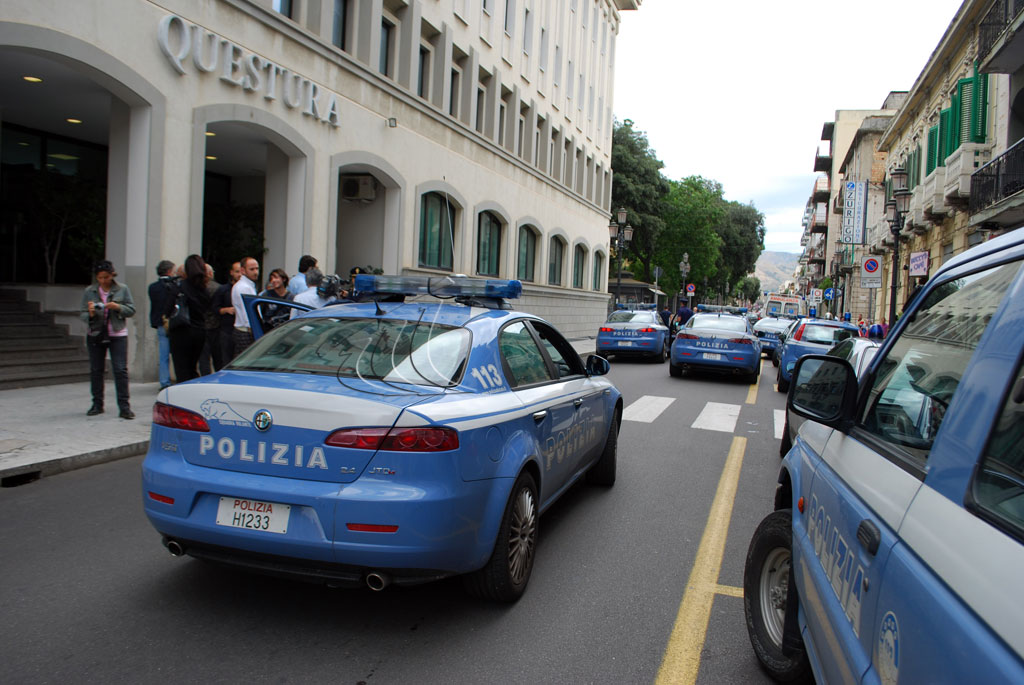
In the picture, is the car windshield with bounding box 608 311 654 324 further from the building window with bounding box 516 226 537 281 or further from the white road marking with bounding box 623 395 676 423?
the white road marking with bounding box 623 395 676 423

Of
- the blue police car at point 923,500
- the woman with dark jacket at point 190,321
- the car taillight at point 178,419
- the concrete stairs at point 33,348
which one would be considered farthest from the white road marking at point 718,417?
the concrete stairs at point 33,348

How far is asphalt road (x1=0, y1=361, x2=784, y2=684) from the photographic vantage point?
10.4 feet

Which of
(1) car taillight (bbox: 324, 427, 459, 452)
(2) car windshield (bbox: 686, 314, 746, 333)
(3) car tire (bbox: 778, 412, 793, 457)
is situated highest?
(2) car windshield (bbox: 686, 314, 746, 333)

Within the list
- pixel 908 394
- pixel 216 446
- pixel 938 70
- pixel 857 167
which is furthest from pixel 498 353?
pixel 857 167

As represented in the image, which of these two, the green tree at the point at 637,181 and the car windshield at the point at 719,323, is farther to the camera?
the green tree at the point at 637,181

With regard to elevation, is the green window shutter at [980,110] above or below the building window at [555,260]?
above

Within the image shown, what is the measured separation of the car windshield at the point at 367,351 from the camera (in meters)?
3.87

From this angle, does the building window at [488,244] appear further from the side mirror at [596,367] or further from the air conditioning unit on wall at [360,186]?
the side mirror at [596,367]

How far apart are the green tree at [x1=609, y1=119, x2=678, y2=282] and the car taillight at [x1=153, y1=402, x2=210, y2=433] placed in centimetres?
4534

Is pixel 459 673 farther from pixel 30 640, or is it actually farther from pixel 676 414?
pixel 676 414

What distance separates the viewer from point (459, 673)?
10.3ft

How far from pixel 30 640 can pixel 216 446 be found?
3.80 ft

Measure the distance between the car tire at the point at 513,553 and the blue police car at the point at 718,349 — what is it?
12.6m

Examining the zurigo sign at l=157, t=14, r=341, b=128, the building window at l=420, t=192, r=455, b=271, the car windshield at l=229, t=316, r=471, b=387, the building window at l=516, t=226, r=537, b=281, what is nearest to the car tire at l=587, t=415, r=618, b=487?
the car windshield at l=229, t=316, r=471, b=387
